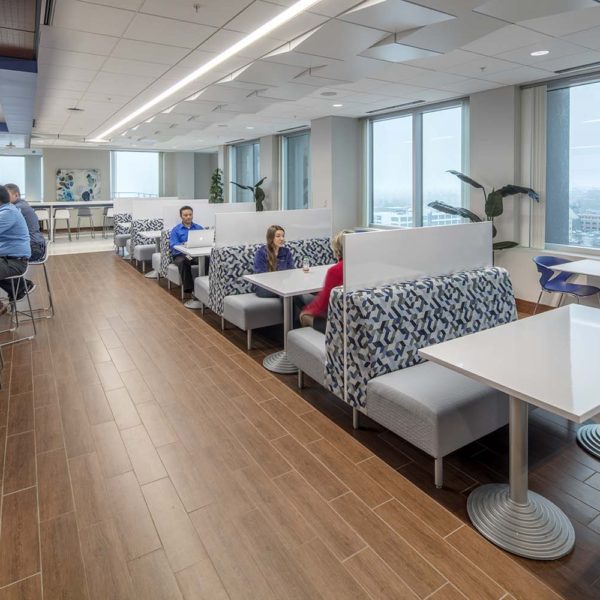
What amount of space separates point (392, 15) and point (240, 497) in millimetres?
3221

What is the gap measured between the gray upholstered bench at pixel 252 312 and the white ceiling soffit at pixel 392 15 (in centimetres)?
232

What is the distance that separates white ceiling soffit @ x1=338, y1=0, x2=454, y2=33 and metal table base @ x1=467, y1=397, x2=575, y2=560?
8.65 ft

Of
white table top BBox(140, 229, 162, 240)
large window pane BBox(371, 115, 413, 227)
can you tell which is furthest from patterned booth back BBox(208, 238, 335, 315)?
large window pane BBox(371, 115, 413, 227)

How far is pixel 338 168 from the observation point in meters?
8.51

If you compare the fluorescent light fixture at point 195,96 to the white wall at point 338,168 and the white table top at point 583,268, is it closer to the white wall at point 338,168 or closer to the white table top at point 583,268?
the white wall at point 338,168

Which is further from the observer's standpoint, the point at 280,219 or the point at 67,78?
the point at 67,78

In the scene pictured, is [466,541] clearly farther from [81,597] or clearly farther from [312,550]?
[81,597]

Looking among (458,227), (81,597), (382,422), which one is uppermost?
(458,227)

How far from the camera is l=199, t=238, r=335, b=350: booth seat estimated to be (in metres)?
4.26

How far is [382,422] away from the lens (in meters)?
A: 2.50

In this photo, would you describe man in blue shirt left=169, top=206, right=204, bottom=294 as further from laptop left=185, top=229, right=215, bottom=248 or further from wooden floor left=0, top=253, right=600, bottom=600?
wooden floor left=0, top=253, right=600, bottom=600

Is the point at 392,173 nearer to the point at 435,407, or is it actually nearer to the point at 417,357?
the point at 417,357

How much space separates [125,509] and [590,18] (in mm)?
4535

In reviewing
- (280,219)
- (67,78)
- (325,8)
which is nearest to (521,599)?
(325,8)
